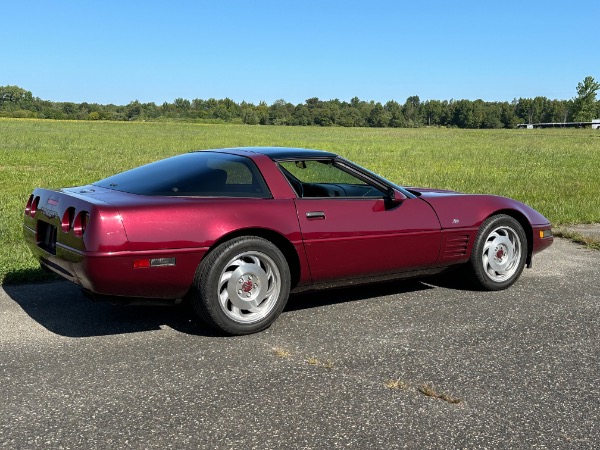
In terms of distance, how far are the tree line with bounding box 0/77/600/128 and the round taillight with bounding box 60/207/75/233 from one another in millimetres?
99247

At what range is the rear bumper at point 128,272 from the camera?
3.62m

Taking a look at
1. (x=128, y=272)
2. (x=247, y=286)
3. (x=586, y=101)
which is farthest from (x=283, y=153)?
(x=586, y=101)

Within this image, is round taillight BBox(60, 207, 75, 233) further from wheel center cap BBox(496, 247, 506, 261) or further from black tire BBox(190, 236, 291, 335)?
wheel center cap BBox(496, 247, 506, 261)

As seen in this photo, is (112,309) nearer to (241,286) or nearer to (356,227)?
(241,286)

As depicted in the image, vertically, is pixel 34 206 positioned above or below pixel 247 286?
above

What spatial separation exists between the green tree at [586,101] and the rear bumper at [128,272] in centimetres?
12723

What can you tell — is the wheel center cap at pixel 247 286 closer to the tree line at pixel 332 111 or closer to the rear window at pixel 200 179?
the rear window at pixel 200 179

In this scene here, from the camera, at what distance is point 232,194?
13.6ft

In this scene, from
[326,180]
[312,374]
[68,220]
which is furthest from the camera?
[326,180]

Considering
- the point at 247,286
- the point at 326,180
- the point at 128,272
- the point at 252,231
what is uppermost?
the point at 326,180

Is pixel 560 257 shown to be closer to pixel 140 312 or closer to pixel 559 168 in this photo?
pixel 140 312

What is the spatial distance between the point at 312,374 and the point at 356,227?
134cm

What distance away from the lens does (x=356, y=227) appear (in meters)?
4.45

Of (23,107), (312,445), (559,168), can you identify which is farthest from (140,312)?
(23,107)
